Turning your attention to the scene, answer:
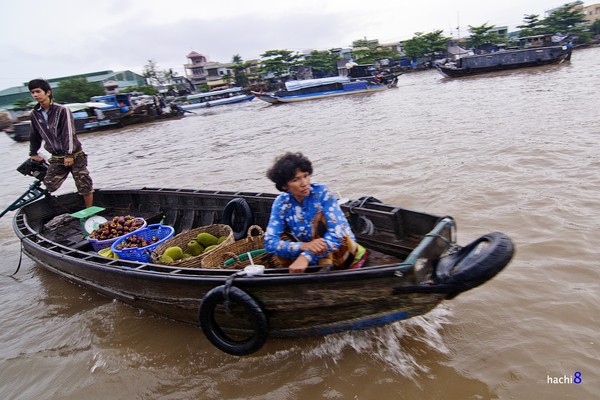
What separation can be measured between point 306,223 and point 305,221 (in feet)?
0.05

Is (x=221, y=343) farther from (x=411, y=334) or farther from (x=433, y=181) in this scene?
(x=433, y=181)

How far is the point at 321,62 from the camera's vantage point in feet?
165

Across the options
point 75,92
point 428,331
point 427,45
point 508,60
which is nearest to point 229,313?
point 428,331

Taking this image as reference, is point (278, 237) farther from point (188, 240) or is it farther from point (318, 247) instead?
point (188, 240)

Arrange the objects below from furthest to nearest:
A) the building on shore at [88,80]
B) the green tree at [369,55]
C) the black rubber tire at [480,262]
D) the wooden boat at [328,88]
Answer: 1. the building on shore at [88,80]
2. the green tree at [369,55]
3. the wooden boat at [328,88]
4. the black rubber tire at [480,262]

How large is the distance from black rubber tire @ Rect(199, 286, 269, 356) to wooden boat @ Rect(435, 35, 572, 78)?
29.7 meters

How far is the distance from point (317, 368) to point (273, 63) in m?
49.0

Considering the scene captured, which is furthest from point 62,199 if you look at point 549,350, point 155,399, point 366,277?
point 549,350

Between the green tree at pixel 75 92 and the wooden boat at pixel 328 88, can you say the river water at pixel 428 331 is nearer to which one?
the wooden boat at pixel 328 88

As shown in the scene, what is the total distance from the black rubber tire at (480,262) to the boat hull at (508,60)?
29.2 metres

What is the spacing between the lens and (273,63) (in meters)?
47.9

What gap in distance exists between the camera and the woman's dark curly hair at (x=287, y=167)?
2379 millimetres

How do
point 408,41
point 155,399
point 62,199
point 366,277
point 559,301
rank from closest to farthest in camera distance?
point 366,277, point 155,399, point 559,301, point 62,199, point 408,41

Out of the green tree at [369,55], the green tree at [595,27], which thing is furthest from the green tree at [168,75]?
the green tree at [595,27]
